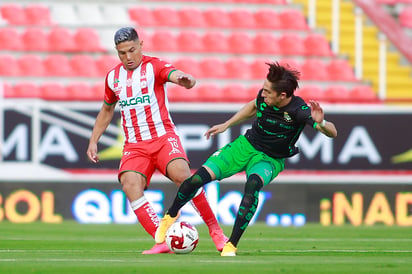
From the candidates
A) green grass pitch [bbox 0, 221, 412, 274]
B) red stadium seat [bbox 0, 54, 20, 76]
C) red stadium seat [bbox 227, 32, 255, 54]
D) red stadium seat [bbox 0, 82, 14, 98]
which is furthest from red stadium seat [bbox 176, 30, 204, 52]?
green grass pitch [bbox 0, 221, 412, 274]

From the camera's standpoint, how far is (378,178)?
590 inches

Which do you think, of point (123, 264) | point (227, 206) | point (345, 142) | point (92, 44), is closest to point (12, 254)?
point (123, 264)

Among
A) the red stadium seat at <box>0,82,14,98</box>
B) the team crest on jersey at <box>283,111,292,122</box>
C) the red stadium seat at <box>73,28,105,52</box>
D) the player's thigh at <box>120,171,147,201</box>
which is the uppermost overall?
the team crest on jersey at <box>283,111,292,122</box>

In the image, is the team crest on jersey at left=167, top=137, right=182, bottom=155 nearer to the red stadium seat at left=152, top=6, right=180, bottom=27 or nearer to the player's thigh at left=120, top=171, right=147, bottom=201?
the player's thigh at left=120, top=171, right=147, bottom=201

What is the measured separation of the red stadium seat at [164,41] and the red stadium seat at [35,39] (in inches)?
79.1

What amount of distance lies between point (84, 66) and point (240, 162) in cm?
1050

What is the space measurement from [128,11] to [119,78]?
1129cm

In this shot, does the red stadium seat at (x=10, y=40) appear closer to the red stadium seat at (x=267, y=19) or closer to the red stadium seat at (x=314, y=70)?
the red stadium seat at (x=267, y=19)

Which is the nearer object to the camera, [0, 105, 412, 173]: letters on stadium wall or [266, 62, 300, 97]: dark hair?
[266, 62, 300, 97]: dark hair

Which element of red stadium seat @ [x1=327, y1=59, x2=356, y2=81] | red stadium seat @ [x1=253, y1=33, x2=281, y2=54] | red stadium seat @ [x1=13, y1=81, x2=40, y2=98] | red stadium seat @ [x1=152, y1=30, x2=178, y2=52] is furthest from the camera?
red stadium seat @ [x1=253, y1=33, x2=281, y2=54]

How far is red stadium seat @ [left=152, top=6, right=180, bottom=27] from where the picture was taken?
19.9 m

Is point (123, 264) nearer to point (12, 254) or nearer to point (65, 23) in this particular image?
point (12, 254)

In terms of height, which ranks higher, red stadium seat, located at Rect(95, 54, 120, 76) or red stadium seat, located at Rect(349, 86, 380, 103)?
red stadium seat, located at Rect(95, 54, 120, 76)

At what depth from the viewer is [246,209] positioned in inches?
309
